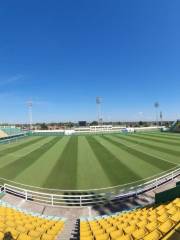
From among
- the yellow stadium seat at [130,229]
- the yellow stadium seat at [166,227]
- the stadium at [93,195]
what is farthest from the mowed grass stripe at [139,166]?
the yellow stadium seat at [166,227]

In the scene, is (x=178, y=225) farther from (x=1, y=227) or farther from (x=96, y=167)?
(x=96, y=167)

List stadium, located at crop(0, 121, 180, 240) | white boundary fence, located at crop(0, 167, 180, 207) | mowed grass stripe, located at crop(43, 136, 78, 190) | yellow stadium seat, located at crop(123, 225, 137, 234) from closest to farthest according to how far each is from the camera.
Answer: yellow stadium seat, located at crop(123, 225, 137, 234) < stadium, located at crop(0, 121, 180, 240) < white boundary fence, located at crop(0, 167, 180, 207) < mowed grass stripe, located at crop(43, 136, 78, 190)

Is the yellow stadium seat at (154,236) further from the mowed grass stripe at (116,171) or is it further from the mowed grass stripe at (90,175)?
the mowed grass stripe at (116,171)

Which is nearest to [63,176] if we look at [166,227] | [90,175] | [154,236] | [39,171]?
[90,175]

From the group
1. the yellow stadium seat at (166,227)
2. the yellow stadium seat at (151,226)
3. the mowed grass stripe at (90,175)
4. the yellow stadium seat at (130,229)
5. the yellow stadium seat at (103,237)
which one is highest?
the yellow stadium seat at (166,227)

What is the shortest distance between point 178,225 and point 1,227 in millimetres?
5759

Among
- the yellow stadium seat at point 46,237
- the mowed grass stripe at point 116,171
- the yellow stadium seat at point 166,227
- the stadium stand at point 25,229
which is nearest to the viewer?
the yellow stadium seat at point 166,227

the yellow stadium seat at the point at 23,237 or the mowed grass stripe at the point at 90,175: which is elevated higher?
the yellow stadium seat at the point at 23,237

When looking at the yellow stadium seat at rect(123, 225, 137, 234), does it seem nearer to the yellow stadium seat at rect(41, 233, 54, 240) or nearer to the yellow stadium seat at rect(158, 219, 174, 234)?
the yellow stadium seat at rect(158, 219, 174, 234)

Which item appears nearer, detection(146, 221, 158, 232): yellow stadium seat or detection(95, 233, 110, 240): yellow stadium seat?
detection(146, 221, 158, 232): yellow stadium seat

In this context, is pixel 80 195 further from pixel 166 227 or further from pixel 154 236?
pixel 154 236

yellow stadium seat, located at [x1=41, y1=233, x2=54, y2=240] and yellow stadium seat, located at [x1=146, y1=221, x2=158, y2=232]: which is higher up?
yellow stadium seat, located at [x1=146, y1=221, x2=158, y2=232]

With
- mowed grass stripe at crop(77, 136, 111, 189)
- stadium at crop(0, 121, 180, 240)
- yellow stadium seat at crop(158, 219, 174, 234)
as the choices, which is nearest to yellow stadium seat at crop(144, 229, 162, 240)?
stadium at crop(0, 121, 180, 240)

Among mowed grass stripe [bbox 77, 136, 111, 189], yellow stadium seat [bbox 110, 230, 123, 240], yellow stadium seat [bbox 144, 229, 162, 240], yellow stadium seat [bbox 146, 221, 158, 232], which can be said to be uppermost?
yellow stadium seat [bbox 144, 229, 162, 240]
